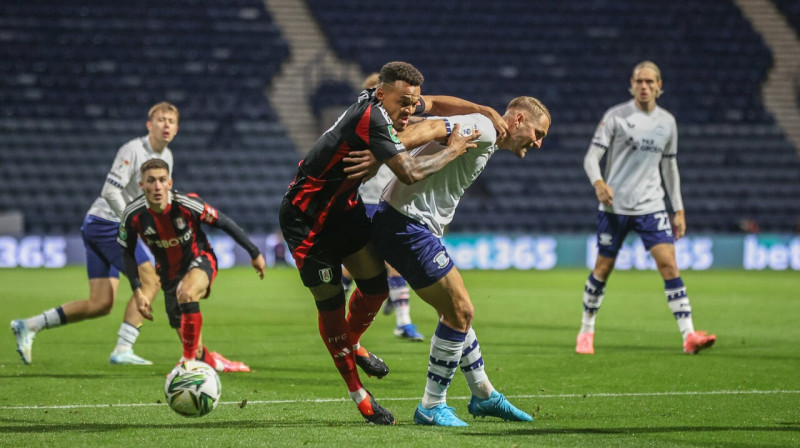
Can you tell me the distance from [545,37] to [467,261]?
854 cm

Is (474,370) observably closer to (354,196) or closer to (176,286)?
(354,196)

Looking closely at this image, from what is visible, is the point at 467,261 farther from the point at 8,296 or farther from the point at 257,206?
the point at 8,296

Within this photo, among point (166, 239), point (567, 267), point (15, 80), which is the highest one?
point (15, 80)

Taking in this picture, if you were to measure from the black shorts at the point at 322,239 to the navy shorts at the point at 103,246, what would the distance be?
3.07 m

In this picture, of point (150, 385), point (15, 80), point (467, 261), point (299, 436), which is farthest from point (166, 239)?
point (15, 80)

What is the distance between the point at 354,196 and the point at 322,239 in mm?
276

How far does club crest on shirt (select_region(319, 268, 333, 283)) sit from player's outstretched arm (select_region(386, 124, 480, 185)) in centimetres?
70

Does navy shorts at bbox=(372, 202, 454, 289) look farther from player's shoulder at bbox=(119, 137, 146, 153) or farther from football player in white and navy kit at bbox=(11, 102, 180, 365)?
player's shoulder at bbox=(119, 137, 146, 153)

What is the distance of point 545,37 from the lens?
28.0 metres

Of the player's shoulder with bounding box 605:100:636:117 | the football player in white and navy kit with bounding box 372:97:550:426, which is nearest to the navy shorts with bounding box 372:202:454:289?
the football player in white and navy kit with bounding box 372:97:550:426

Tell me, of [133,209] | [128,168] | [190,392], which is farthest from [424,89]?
[190,392]

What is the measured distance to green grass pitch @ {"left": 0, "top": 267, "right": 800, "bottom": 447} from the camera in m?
4.95

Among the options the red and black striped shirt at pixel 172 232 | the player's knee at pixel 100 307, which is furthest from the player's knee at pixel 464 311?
the player's knee at pixel 100 307

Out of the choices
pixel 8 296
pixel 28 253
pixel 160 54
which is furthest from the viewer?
pixel 160 54
